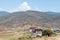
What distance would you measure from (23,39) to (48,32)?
12743 mm

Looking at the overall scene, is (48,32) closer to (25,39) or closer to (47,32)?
(47,32)

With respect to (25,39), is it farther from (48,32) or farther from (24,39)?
(48,32)

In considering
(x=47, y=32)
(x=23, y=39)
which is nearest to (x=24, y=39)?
(x=23, y=39)

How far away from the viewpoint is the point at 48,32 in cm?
4106

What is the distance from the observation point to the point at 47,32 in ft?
134

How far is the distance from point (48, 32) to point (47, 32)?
0.25 meters

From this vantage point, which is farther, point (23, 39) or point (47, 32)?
point (47, 32)

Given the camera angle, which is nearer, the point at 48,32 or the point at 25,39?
the point at 25,39

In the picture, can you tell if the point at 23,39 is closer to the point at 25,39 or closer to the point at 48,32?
the point at 25,39

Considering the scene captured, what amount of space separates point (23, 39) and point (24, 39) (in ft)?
0.53

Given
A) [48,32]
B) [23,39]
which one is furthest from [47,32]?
[23,39]

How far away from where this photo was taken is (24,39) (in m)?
29.2

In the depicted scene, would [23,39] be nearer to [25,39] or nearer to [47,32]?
[25,39]

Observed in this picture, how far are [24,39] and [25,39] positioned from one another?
0.36 m
